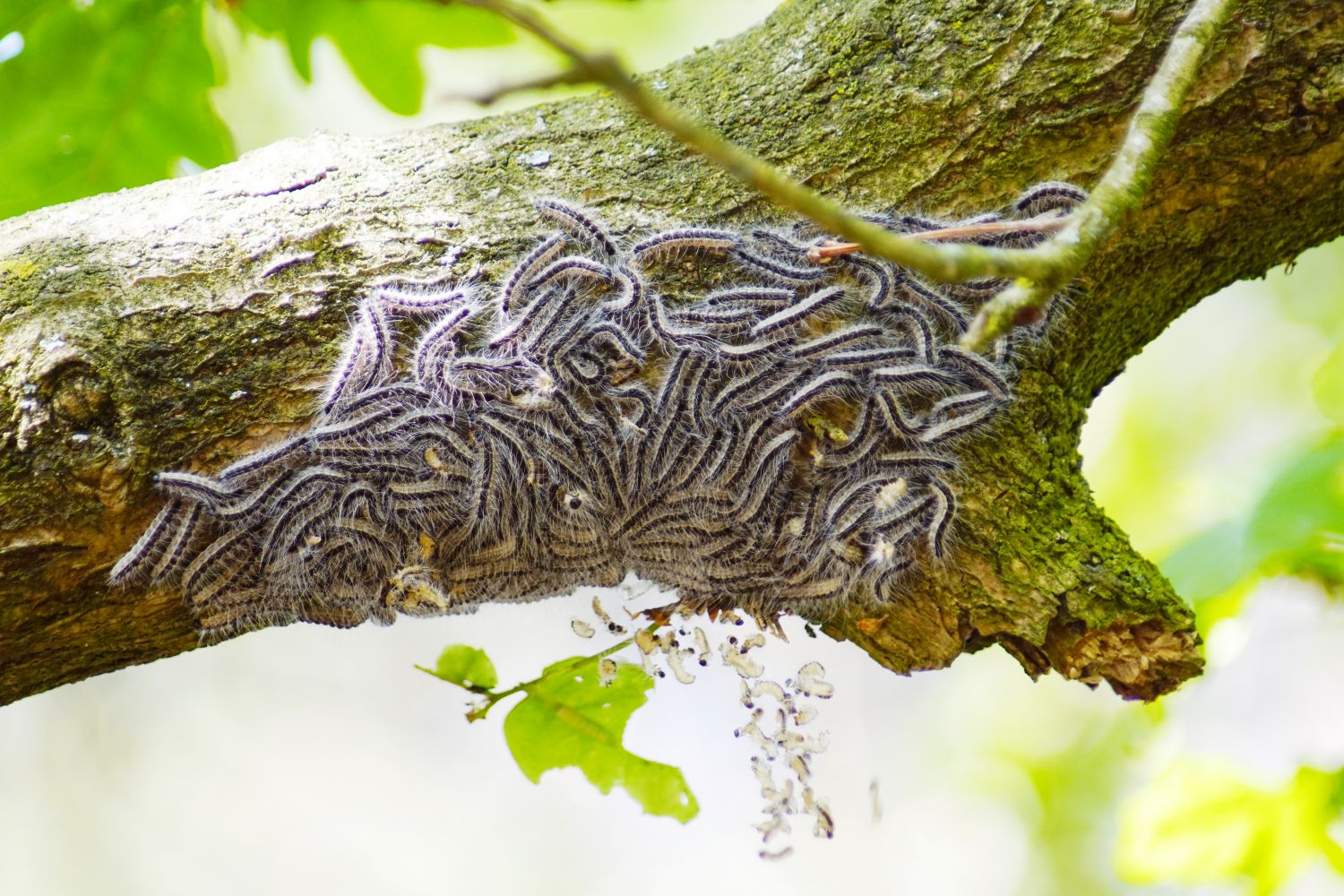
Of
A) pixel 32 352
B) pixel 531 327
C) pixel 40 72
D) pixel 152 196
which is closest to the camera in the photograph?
pixel 32 352

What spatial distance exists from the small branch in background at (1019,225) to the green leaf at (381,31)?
117cm

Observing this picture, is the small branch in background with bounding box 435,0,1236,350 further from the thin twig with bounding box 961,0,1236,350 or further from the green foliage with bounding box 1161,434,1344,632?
the green foliage with bounding box 1161,434,1344,632

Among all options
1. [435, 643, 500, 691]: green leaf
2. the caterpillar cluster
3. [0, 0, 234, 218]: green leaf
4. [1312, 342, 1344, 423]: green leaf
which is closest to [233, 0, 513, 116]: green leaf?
[0, 0, 234, 218]: green leaf

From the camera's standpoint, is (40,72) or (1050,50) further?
(40,72)

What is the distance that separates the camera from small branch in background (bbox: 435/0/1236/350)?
107cm

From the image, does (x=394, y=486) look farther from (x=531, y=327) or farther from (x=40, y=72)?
(x=40, y=72)

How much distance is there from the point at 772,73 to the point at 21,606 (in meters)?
2.00

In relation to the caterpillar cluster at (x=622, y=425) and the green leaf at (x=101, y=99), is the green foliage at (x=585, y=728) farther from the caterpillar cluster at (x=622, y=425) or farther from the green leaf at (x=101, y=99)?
the green leaf at (x=101, y=99)

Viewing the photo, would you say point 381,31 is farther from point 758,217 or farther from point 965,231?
point 965,231

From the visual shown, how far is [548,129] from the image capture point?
97.8 inches

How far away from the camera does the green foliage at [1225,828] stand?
3141 mm

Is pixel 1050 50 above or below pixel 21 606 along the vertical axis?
above

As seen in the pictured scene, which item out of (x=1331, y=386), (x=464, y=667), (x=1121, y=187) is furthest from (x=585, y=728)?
(x=1331, y=386)

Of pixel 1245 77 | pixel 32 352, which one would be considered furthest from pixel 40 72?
pixel 1245 77
